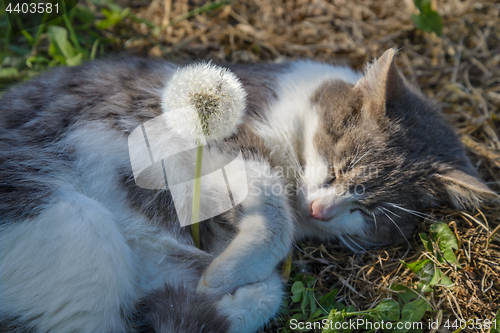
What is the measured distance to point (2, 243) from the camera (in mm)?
1507

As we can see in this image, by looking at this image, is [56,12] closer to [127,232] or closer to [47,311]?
[127,232]

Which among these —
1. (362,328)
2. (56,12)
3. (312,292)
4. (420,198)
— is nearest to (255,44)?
(56,12)

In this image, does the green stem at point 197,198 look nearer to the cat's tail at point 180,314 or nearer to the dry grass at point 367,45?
the cat's tail at point 180,314

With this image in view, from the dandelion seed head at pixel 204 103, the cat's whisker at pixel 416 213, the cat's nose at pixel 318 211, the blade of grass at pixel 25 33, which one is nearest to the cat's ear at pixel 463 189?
the cat's whisker at pixel 416 213

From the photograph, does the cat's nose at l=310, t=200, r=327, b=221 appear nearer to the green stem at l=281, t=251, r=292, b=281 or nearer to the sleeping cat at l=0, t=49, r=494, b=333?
the sleeping cat at l=0, t=49, r=494, b=333

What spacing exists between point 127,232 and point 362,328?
1239 mm

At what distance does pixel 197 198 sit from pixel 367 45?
7.57 ft

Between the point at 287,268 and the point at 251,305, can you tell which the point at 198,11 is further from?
the point at 251,305

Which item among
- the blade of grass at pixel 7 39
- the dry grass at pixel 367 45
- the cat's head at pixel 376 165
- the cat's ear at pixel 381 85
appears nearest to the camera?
the cat's ear at pixel 381 85

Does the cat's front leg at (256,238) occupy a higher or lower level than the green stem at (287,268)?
higher

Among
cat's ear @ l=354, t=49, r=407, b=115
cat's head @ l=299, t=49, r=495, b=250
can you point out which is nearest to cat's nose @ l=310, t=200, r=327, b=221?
cat's head @ l=299, t=49, r=495, b=250

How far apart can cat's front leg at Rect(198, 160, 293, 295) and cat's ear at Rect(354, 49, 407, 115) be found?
68 centimetres

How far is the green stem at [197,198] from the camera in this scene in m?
1.47

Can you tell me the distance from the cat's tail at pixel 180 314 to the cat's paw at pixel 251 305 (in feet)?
0.22
